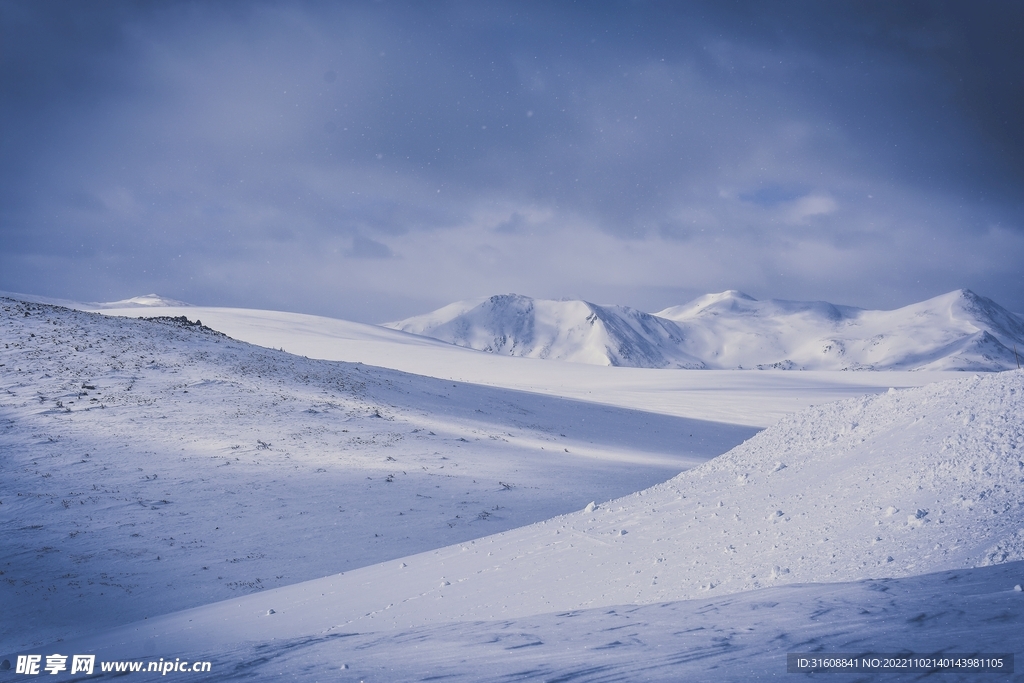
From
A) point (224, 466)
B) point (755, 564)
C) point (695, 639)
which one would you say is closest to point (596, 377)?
point (224, 466)

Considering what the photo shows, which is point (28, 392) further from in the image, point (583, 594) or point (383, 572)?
point (583, 594)

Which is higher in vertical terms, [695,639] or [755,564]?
[755,564]

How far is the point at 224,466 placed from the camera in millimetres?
11875

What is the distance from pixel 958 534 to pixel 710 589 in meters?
1.78

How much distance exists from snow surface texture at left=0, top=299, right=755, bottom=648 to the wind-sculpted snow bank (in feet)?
5.04

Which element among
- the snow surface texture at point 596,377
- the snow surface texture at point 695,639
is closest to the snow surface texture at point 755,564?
the snow surface texture at point 695,639

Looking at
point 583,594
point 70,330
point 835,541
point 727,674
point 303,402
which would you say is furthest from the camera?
point 70,330

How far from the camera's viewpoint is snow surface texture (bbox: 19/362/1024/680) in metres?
3.82

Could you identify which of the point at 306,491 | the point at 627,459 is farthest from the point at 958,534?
the point at 627,459

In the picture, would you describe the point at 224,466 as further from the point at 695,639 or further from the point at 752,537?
the point at 695,639

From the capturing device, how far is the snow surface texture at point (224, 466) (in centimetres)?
828

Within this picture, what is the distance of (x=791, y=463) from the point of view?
705 centimetres

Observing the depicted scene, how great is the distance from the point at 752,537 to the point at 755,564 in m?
0.49

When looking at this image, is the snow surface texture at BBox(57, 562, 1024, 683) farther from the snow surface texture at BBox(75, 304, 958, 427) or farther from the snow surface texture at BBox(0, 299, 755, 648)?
the snow surface texture at BBox(75, 304, 958, 427)
